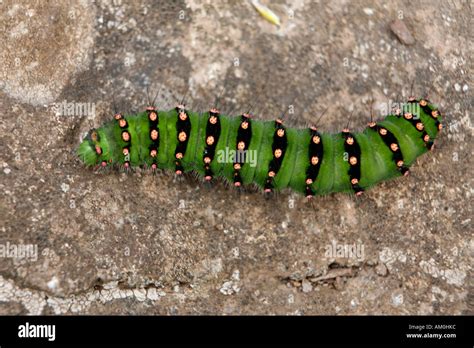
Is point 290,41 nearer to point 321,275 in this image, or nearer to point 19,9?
point 321,275

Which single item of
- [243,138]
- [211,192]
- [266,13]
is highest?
[266,13]

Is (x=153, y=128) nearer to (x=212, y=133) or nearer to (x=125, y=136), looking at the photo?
(x=125, y=136)

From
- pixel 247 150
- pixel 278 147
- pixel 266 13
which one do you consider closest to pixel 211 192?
pixel 247 150

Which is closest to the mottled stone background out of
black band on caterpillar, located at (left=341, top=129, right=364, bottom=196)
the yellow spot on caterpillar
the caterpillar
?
the yellow spot on caterpillar

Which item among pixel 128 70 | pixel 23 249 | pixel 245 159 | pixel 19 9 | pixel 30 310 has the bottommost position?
pixel 30 310

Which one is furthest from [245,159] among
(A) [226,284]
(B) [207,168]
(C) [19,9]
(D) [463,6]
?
Result: (D) [463,6]

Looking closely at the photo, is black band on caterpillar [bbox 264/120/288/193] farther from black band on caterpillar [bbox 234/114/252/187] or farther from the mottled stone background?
the mottled stone background
